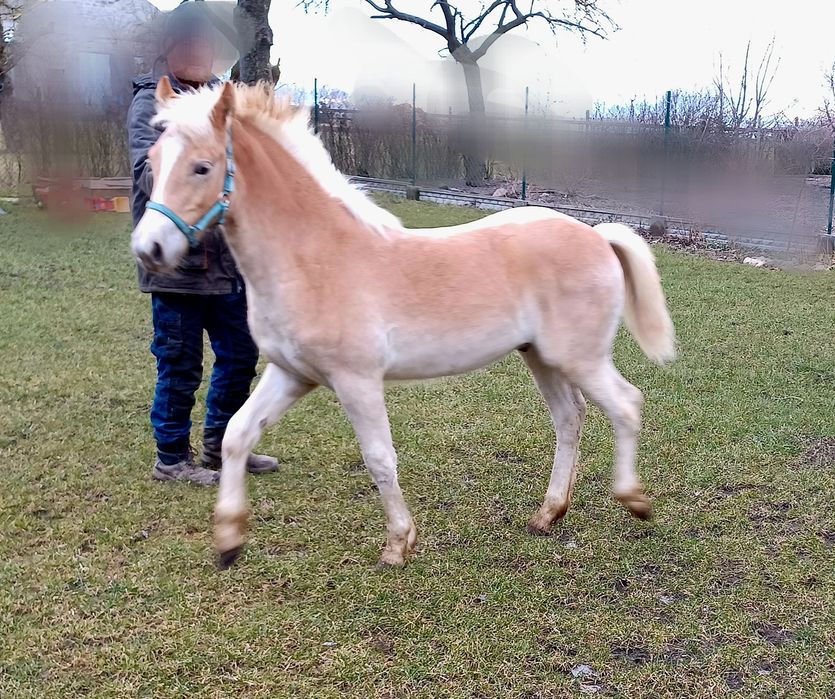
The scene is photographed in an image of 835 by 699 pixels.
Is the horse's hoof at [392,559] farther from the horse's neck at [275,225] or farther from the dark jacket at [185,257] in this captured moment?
the dark jacket at [185,257]

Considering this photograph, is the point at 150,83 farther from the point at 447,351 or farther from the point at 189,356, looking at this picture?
the point at 447,351

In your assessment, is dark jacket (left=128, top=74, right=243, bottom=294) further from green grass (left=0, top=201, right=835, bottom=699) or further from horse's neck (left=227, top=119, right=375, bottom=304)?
green grass (left=0, top=201, right=835, bottom=699)

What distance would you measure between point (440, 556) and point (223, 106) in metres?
1.86

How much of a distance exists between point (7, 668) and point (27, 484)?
1.46 metres

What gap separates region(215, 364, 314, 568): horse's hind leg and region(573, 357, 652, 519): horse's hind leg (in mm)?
1112

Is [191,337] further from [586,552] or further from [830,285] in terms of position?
[830,285]

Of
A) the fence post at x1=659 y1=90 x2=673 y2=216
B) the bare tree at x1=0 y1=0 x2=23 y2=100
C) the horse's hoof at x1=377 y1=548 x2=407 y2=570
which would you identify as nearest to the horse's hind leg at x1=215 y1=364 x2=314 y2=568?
the horse's hoof at x1=377 y1=548 x2=407 y2=570

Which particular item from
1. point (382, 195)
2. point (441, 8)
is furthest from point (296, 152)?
point (441, 8)

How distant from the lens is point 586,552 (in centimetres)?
310

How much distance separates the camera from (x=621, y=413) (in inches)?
121

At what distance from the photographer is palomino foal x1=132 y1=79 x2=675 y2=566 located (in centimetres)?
250

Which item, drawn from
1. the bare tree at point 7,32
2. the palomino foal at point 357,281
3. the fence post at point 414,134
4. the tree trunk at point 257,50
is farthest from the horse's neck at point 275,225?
the fence post at point 414,134

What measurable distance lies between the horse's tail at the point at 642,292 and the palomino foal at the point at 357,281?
0.02 meters

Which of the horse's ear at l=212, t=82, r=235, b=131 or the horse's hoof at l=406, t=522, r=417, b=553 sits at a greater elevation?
the horse's ear at l=212, t=82, r=235, b=131
